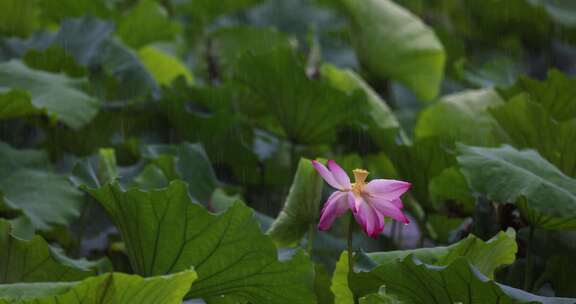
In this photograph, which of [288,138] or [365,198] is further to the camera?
[288,138]

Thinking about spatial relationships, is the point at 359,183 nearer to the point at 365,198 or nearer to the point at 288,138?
the point at 365,198

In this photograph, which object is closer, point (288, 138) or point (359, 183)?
point (359, 183)

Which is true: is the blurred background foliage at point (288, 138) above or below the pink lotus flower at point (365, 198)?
below

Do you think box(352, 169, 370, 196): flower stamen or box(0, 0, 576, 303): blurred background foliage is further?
box(0, 0, 576, 303): blurred background foliage

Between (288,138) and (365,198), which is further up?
(365,198)

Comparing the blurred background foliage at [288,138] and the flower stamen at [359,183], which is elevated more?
the flower stamen at [359,183]

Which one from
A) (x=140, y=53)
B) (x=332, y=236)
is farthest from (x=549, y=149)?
(x=140, y=53)

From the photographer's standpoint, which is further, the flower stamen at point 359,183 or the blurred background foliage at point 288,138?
the blurred background foliage at point 288,138

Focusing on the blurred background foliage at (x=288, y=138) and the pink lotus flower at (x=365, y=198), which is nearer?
the pink lotus flower at (x=365, y=198)

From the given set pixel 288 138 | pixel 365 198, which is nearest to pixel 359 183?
pixel 365 198
